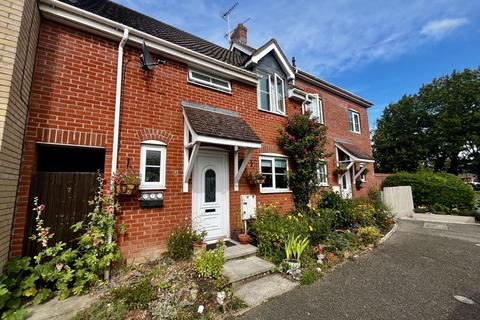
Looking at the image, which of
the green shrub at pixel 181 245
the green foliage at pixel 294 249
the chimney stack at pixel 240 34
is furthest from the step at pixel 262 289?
the chimney stack at pixel 240 34

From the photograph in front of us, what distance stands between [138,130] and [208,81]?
9.76 ft

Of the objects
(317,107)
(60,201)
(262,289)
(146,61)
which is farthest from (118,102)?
(317,107)

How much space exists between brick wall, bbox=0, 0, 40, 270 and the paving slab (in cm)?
100

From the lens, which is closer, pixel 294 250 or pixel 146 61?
pixel 294 250

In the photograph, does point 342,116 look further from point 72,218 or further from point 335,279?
point 72,218

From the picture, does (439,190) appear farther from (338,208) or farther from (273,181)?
(273,181)

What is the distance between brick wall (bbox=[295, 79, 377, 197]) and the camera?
1203 centimetres

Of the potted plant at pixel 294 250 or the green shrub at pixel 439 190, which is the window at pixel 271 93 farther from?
the green shrub at pixel 439 190

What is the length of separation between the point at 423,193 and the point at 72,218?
18760 mm

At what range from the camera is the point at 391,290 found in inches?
163

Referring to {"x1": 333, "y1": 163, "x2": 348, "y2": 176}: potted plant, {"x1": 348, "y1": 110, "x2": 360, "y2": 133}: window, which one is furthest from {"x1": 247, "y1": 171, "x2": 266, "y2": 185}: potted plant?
{"x1": 348, "y1": 110, "x2": 360, "y2": 133}: window

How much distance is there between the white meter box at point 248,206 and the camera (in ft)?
21.7

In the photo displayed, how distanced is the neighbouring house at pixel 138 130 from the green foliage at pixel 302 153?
62cm

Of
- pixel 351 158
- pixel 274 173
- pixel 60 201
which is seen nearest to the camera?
pixel 60 201
